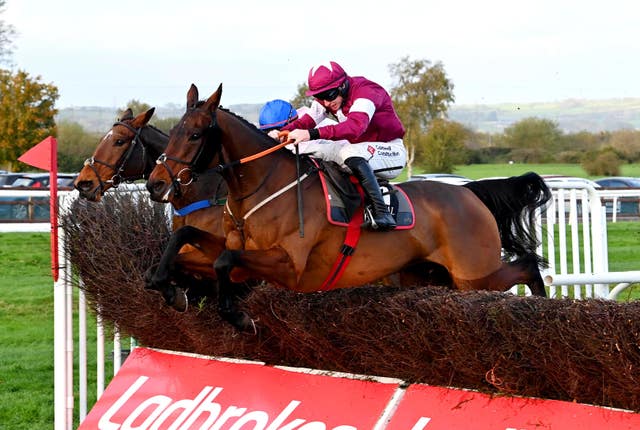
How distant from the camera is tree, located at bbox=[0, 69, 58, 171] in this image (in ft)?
107

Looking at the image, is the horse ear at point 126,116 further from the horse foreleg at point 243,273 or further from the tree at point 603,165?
the tree at point 603,165

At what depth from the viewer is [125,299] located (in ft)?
17.3

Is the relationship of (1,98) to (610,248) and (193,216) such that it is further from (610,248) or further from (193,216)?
(193,216)

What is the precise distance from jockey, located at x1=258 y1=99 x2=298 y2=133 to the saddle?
3.33ft

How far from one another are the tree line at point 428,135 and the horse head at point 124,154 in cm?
1197

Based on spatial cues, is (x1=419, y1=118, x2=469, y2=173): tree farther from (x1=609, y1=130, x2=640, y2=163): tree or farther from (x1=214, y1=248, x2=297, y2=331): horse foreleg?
(x1=214, y1=248, x2=297, y2=331): horse foreleg

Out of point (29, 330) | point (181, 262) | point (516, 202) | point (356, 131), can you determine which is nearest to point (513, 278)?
point (516, 202)

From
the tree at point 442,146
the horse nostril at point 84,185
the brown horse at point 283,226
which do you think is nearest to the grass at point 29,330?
the horse nostril at point 84,185

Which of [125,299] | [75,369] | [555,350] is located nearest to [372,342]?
[555,350]

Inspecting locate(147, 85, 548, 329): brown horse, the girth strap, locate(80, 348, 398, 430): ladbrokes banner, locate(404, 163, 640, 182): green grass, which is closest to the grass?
Answer: locate(147, 85, 548, 329): brown horse

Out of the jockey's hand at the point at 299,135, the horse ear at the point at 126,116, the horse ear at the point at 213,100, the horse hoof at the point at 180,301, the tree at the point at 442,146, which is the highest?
the tree at the point at 442,146

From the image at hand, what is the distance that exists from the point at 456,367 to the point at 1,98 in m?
33.2

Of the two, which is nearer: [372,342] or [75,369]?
[372,342]

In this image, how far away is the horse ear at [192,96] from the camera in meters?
5.04
